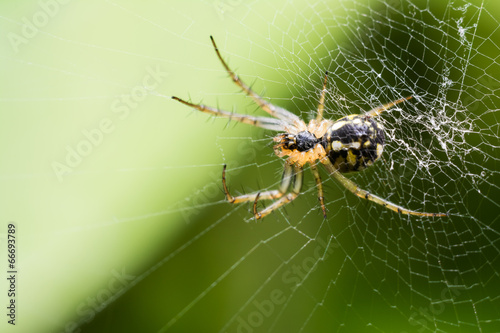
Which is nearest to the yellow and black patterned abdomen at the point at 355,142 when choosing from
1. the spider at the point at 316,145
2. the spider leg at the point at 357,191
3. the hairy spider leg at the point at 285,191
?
the spider at the point at 316,145

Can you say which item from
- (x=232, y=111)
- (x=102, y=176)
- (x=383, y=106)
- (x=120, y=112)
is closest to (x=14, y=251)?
(x=102, y=176)

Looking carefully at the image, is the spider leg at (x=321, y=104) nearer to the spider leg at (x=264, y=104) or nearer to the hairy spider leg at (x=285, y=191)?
the spider leg at (x=264, y=104)

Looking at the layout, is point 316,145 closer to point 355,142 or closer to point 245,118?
point 355,142

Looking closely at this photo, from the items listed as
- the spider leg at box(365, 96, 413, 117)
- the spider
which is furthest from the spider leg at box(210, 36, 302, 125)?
the spider leg at box(365, 96, 413, 117)

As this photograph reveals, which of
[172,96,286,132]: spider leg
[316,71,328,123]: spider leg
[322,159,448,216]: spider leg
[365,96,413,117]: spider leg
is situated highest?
[172,96,286,132]: spider leg

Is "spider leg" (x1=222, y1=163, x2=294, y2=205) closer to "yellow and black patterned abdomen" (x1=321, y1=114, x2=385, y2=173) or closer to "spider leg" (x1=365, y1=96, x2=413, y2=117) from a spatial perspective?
"yellow and black patterned abdomen" (x1=321, y1=114, x2=385, y2=173)

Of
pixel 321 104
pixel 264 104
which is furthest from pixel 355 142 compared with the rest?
pixel 264 104
